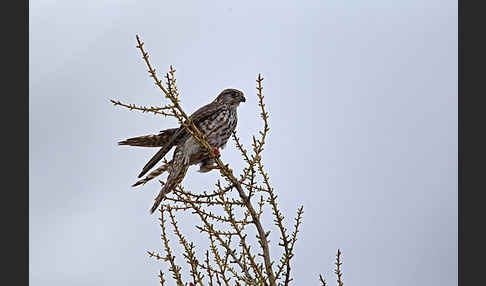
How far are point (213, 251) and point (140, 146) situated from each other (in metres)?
2.39

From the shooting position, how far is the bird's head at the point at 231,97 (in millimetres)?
7247

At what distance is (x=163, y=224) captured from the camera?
15.5ft

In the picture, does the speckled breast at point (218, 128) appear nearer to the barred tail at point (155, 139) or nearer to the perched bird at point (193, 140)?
the perched bird at point (193, 140)

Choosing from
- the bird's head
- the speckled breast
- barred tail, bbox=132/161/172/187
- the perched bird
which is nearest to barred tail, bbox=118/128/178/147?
the perched bird

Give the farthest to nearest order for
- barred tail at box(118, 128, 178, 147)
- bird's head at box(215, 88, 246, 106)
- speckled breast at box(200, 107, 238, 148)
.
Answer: bird's head at box(215, 88, 246, 106), speckled breast at box(200, 107, 238, 148), barred tail at box(118, 128, 178, 147)

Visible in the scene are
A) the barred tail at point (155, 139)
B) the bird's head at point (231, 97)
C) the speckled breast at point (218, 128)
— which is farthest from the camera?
the bird's head at point (231, 97)

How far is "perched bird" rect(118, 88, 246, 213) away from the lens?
6012 mm

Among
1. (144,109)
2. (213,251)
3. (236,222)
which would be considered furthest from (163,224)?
(144,109)

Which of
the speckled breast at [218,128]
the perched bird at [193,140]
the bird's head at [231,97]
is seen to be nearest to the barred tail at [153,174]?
the perched bird at [193,140]

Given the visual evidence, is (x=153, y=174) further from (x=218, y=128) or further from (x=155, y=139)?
(x=218, y=128)

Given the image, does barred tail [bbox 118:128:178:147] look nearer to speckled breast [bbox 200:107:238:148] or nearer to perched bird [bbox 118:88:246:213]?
perched bird [bbox 118:88:246:213]

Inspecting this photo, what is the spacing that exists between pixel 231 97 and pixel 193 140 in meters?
1.08

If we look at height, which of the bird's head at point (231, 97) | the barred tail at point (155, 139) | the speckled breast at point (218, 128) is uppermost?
the bird's head at point (231, 97)

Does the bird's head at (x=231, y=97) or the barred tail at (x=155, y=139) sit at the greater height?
the bird's head at (x=231, y=97)
